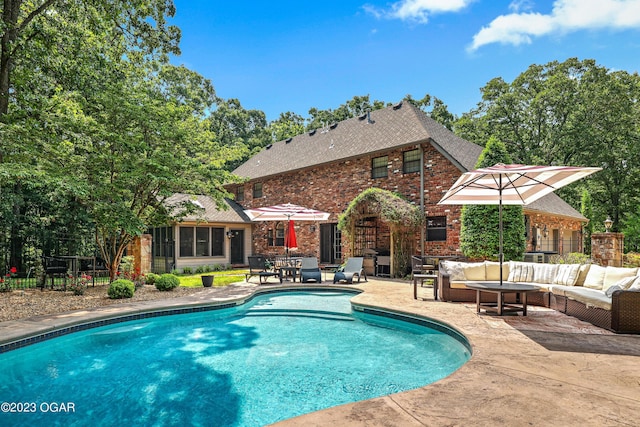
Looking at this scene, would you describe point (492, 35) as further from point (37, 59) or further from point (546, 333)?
point (37, 59)

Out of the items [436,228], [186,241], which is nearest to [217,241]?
[186,241]

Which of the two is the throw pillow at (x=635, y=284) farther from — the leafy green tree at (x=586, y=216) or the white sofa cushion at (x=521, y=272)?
the leafy green tree at (x=586, y=216)

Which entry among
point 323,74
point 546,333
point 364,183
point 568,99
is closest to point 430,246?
point 364,183

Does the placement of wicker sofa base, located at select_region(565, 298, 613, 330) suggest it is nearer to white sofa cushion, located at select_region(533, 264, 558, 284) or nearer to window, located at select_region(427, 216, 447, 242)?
white sofa cushion, located at select_region(533, 264, 558, 284)

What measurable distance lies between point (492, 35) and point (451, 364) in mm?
16071

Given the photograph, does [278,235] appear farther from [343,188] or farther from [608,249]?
[608,249]

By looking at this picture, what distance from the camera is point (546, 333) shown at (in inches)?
221

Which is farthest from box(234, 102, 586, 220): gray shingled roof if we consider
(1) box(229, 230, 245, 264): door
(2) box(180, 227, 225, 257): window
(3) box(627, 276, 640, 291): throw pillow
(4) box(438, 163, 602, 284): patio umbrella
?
(3) box(627, 276, 640, 291): throw pillow

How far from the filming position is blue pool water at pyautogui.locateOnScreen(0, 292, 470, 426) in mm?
4023

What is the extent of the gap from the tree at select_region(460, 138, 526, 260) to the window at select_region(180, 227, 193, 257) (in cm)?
1269

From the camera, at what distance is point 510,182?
26.0 ft

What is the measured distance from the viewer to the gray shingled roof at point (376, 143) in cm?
1423

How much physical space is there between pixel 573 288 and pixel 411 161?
27.5 feet

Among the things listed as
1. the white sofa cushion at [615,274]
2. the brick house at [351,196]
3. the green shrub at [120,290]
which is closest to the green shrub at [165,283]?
the green shrub at [120,290]
